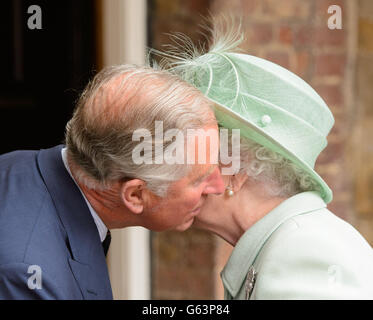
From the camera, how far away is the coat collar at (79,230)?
1.63 meters

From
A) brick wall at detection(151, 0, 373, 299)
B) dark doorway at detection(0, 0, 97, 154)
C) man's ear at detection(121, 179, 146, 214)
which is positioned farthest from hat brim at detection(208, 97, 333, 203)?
dark doorway at detection(0, 0, 97, 154)

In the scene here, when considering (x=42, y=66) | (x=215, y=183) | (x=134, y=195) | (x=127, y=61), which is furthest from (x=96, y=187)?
(x=42, y=66)

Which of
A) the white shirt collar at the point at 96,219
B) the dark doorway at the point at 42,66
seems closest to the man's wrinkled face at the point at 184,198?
the white shirt collar at the point at 96,219

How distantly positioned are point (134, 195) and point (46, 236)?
0.79 feet

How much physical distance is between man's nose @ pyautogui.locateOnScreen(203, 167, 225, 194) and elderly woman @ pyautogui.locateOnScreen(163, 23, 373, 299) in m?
0.05

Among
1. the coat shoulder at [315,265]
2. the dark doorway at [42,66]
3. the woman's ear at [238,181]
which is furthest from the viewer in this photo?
the dark doorway at [42,66]

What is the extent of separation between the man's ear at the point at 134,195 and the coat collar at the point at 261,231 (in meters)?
0.31

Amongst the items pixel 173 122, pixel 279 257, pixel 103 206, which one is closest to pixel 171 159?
Result: pixel 173 122

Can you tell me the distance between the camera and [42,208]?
1620 mm

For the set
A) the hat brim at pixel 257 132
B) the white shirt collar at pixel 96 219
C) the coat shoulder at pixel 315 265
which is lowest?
the coat shoulder at pixel 315 265

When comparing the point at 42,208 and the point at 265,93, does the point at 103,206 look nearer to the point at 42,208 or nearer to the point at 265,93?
the point at 42,208

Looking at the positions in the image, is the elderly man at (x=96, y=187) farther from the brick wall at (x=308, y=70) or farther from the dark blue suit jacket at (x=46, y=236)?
the brick wall at (x=308, y=70)

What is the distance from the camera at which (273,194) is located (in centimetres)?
186

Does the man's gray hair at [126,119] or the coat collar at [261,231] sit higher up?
the man's gray hair at [126,119]
